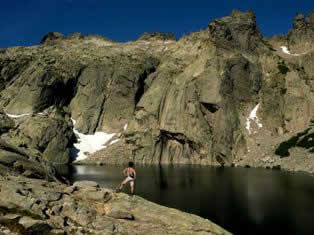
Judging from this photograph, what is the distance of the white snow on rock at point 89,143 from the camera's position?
177712mm

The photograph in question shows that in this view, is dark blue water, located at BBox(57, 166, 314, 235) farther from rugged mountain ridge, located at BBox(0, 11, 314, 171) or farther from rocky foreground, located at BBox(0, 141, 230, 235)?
rugged mountain ridge, located at BBox(0, 11, 314, 171)

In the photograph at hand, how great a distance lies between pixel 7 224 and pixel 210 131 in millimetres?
146211

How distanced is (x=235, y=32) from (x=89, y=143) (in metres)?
86.5

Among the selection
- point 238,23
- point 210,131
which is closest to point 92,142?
point 210,131

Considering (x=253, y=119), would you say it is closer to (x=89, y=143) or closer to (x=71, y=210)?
(x=89, y=143)

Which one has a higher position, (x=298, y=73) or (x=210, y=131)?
(x=298, y=73)

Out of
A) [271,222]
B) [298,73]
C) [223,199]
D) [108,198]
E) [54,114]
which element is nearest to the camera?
[108,198]

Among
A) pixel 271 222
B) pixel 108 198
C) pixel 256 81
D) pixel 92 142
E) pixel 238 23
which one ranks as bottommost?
pixel 271 222

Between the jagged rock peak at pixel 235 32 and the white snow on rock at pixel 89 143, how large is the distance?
6791 cm

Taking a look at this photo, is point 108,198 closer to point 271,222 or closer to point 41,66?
point 271,222

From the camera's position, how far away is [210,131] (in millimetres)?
163500

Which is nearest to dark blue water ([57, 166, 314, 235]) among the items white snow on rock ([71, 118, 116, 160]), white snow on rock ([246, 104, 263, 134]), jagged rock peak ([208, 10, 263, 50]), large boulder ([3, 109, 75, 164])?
white snow on rock ([246, 104, 263, 134])

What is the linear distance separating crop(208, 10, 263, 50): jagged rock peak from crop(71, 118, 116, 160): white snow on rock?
67913 millimetres

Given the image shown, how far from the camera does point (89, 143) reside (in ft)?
613
